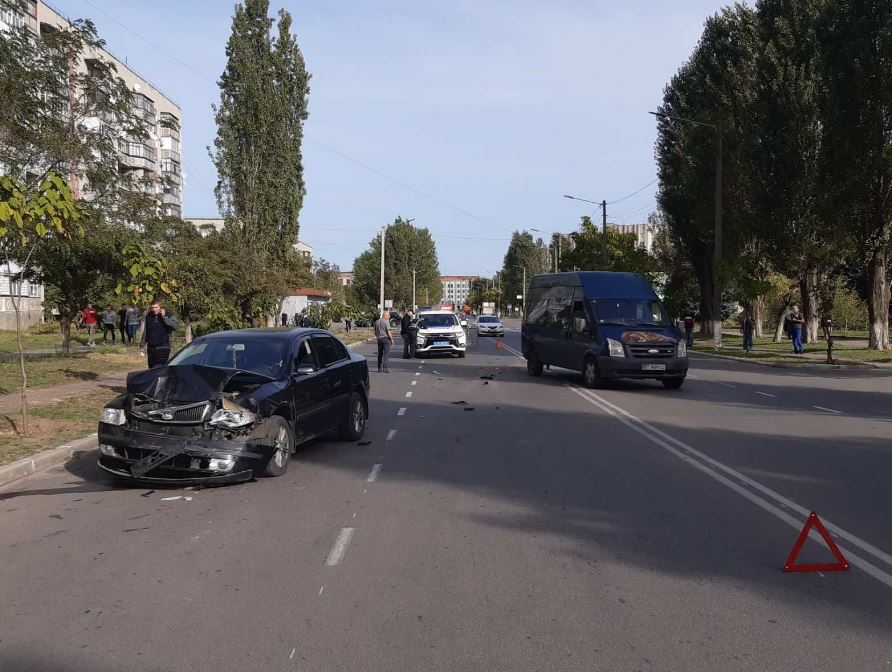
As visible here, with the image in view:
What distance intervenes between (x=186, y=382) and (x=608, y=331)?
11827mm

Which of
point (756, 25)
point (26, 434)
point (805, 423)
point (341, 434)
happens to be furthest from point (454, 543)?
point (756, 25)

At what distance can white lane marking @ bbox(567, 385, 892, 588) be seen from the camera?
584 centimetres

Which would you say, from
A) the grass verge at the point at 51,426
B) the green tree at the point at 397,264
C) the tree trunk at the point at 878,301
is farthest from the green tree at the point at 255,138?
the green tree at the point at 397,264

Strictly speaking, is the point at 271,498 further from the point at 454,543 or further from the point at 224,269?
the point at 224,269

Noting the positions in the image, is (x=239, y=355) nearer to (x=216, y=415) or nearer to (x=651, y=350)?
(x=216, y=415)

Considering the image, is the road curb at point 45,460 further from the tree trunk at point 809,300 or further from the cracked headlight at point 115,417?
the tree trunk at point 809,300

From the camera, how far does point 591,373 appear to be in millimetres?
19203

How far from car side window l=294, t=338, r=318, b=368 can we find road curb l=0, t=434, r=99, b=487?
3159mm

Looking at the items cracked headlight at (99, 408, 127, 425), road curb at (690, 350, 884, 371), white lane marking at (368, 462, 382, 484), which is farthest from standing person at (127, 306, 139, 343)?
white lane marking at (368, 462, 382, 484)

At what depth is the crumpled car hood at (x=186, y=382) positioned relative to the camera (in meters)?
8.59

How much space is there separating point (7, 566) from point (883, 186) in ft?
101

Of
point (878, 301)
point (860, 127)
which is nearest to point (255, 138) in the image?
point (860, 127)

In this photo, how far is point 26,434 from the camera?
450 inches

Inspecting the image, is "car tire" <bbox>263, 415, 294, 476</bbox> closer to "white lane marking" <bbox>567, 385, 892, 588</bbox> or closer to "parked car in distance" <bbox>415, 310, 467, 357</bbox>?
"white lane marking" <bbox>567, 385, 892, 588</bbox>
